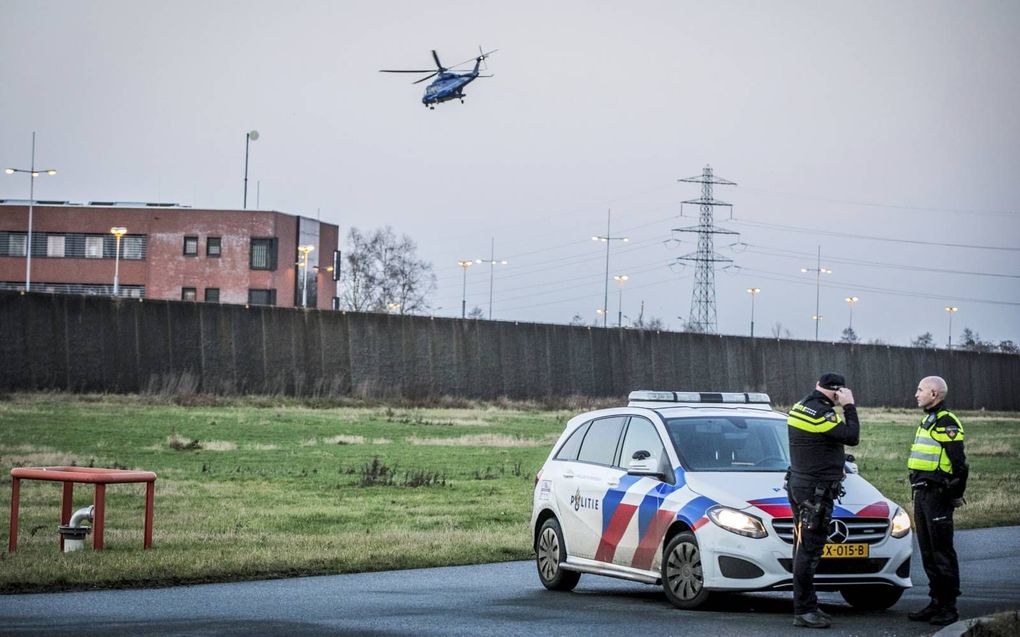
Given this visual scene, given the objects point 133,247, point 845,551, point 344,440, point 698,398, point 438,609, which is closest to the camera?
point 845,551

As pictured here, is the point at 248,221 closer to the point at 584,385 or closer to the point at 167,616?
the point at 584,385

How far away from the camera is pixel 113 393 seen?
5391 cm

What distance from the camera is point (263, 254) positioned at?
321 feet

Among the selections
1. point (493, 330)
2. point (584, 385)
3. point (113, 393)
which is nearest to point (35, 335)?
point (113, 393)

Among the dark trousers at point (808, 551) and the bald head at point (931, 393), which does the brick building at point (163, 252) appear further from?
the dark trousers at point (808, 551)

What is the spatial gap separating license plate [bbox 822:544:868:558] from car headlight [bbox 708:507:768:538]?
516 mm

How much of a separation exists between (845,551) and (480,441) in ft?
91.1

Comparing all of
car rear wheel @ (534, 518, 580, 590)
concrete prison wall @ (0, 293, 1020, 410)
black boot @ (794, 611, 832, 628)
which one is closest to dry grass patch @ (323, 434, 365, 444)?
concrete prison wall @ (0, 293, 1020, 410)

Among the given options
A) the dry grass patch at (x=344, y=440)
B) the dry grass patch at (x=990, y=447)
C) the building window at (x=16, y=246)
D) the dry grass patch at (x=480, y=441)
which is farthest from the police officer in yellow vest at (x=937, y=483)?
the building window at (x=16, y=246)

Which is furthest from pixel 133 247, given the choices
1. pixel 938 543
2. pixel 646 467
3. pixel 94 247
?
pixel 938 543

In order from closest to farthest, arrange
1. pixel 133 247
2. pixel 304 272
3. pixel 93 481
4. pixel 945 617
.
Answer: pixel 945 617
pixel 93 481
pixel 133 247
pixel 304 272

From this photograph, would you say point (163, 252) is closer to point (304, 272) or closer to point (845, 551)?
point (304, 272)

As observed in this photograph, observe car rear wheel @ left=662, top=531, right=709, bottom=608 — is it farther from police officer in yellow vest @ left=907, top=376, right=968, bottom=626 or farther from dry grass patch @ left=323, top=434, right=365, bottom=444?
dry grass patch @ left=323, top=434, right=365, bottom=444

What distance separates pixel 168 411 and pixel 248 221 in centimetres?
4991
